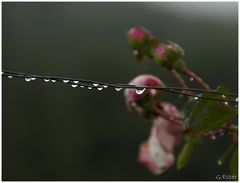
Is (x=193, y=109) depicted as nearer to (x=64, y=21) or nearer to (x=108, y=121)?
(x=108, y=121)

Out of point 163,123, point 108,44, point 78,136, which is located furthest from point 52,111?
point 163,123

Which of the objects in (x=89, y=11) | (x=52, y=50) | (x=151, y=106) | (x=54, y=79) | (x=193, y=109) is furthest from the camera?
(x=89, y=11)

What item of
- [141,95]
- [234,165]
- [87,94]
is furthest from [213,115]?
[87,94]

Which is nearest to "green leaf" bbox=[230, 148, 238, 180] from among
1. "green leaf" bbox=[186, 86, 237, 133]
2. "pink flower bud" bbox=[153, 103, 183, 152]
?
"green leaf" bbox=[186, 86, 237, 133]

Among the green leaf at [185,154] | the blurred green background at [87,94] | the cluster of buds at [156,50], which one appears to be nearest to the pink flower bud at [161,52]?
the cluster of buds at [156,50]

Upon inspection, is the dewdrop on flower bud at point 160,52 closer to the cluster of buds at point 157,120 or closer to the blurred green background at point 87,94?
the cluster of buds at point 157,120

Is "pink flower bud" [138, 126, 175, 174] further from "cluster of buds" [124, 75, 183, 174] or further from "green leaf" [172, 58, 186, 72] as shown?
"green leaf" [172, 58, 186, 72]
